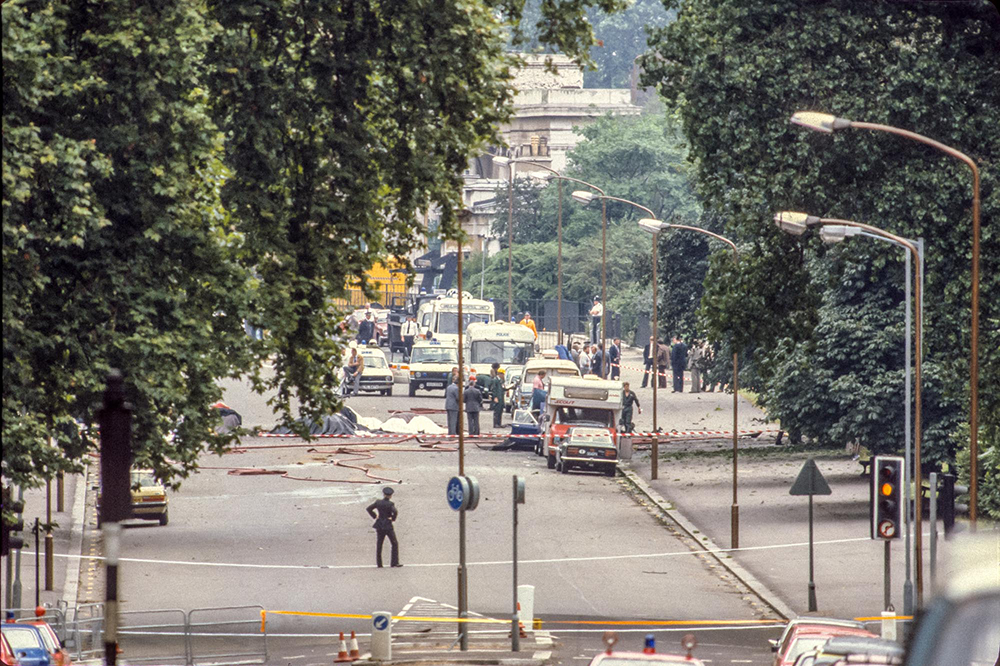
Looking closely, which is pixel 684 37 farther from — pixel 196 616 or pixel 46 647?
pixel 46 647

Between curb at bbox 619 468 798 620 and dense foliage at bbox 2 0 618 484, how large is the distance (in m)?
8.16

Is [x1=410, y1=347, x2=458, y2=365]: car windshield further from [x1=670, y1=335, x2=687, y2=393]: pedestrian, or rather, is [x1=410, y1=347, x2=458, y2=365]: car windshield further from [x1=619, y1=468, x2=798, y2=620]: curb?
[x1=619, y1=468, x2=798, y2=620]: curb

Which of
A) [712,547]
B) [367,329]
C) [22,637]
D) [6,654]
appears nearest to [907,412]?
[712,547]

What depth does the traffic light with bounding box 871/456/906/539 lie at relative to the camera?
2320 cm

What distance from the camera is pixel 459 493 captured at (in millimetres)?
24828

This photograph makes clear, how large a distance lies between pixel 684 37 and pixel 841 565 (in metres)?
10.3

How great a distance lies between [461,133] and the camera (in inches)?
968

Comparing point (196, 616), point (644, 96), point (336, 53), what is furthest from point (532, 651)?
point (644, 96)

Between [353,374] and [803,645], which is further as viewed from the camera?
[353,374]

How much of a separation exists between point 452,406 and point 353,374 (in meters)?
12.8

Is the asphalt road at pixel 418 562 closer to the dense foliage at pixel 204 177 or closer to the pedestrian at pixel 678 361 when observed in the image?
the dense foliage at pixel 204 177

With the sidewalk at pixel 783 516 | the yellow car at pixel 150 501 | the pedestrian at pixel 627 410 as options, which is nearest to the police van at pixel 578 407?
the sidewalk at pixel 783 516

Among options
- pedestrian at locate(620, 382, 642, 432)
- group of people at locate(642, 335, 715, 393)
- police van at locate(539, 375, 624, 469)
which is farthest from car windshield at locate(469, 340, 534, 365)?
police van at locate(539, 375, 624, 469)

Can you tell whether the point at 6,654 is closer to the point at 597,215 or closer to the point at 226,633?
the point at 226,633
